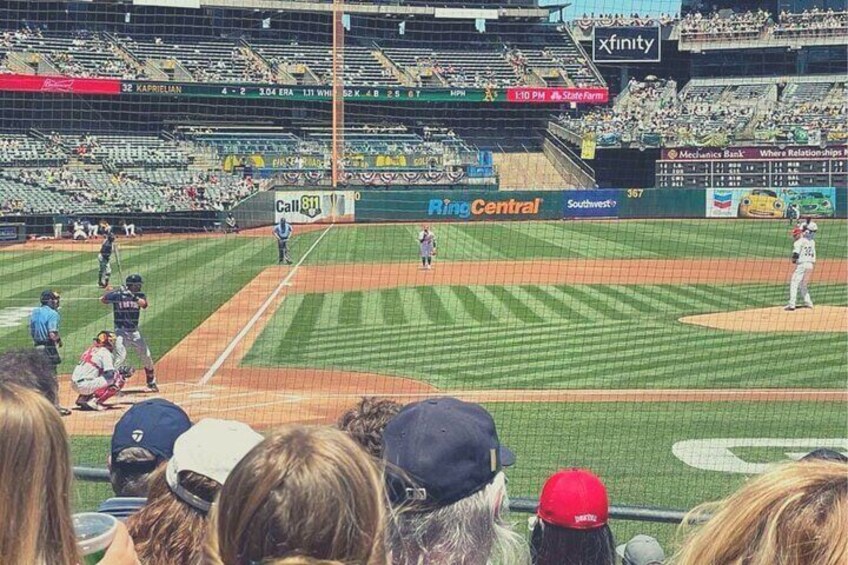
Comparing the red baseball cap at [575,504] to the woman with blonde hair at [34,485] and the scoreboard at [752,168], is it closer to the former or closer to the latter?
the woman with blonde hair at [34,485]

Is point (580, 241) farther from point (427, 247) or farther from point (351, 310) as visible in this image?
point (351, 310)

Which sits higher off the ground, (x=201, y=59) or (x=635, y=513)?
(x=201, y=59)

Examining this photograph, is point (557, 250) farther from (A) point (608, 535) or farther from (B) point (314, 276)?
(A) point (608, 535)

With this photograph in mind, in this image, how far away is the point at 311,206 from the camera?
38.1 metres

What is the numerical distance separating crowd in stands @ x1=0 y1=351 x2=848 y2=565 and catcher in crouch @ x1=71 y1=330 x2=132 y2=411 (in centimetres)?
1046

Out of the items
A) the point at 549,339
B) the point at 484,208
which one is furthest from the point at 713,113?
the point at 549,339

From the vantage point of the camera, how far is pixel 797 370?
51.3 ft

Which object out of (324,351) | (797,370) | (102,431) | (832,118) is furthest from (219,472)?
(832,118)

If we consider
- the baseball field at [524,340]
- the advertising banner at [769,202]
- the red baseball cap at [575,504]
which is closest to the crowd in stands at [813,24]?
the advertising banner at [769,202]

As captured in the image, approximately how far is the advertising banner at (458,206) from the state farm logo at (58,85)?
11167mm

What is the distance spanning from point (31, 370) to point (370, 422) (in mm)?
1802

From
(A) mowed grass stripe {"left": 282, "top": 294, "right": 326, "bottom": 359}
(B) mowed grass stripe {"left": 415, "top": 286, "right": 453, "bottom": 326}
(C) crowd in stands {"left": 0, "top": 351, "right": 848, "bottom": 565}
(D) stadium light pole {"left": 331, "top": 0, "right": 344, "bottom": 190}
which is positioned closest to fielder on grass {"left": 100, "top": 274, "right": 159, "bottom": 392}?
(A) mowed grass stripe {"left": 282, "top": 294, "right": 326, "bottom": 359}

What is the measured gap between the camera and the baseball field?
11.7 m

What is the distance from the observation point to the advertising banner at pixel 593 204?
4488cm
